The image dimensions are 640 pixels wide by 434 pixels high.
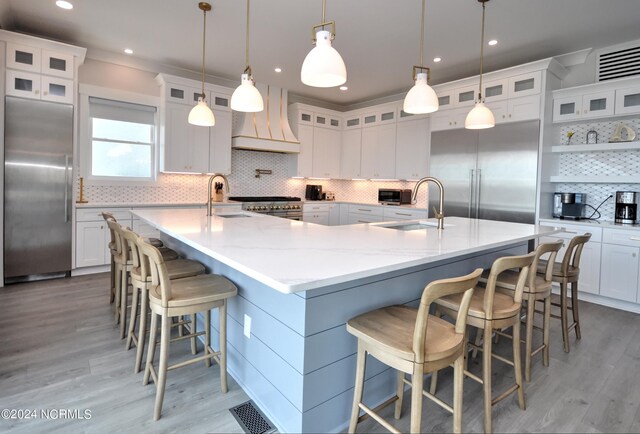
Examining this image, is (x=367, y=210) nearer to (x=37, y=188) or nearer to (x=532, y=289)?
(x=532, y=289)

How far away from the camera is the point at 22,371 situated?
2.30 metres

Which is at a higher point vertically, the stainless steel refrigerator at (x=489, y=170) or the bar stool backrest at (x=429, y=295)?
the stainless steel refrigerator at (x=489, y=170)

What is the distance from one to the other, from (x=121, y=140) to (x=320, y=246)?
454cm

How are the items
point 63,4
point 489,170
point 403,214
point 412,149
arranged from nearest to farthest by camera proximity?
point 63,4 → point 489,170 → point 403,214 → point 412,149

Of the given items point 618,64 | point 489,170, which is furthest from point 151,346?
point 618,64

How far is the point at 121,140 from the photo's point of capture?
17.0 feet

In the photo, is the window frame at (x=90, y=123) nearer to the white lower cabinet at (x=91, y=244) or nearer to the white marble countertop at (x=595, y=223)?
the white lower cabinet at (x=91, y=244)

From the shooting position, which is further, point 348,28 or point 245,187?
point 245,187

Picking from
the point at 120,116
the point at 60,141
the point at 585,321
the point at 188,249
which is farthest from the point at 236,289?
the point at 120,116

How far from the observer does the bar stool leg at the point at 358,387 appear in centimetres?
164

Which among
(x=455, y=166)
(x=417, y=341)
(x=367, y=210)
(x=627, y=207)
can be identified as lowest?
(x=417, y=341)

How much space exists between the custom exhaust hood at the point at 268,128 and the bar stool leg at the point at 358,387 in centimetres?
482

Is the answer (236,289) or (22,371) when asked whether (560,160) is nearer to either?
(236,289)

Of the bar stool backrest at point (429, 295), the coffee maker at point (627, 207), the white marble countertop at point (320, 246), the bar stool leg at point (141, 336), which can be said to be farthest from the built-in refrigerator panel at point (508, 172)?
the bar stool leg at point (141, 336)
